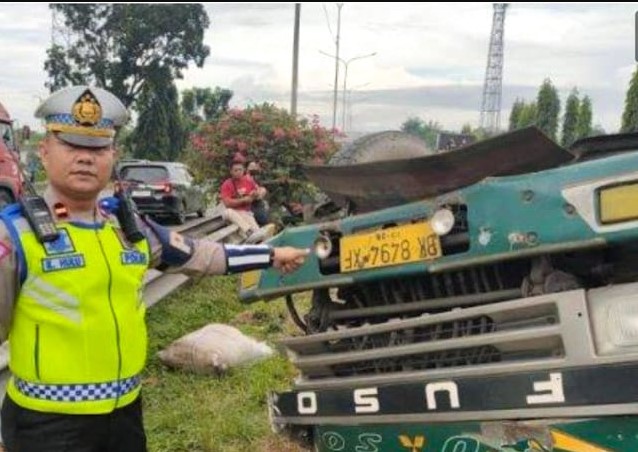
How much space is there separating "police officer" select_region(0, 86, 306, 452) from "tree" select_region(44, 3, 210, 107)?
43.5 metres

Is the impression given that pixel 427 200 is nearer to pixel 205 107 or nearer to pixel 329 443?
pixel 329 443

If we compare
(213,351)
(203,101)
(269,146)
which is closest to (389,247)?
(213,351)

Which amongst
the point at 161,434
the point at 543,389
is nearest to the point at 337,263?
the point at 543,389

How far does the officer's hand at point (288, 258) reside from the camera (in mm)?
2832

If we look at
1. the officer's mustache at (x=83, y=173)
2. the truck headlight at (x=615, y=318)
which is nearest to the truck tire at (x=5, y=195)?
the officer's mustache at (x=83, y=173)

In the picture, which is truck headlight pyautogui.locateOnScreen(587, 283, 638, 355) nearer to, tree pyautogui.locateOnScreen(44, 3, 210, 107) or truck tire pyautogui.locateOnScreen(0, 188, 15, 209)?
truck tire pyautogui.locateOnScreen(0, 188, 15, 209)

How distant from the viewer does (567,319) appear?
7.18 ft

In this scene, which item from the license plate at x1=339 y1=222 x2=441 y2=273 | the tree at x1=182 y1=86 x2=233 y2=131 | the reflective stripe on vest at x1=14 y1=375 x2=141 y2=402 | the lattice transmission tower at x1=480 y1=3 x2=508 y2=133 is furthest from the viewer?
the tree at x1=182 y1=86 x2=233 y2=131

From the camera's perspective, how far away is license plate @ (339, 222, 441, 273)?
252cm

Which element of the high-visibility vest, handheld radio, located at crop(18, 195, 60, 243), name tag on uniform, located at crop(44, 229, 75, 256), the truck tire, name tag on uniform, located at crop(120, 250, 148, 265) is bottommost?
the truck tire

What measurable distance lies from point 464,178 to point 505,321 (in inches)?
20.7

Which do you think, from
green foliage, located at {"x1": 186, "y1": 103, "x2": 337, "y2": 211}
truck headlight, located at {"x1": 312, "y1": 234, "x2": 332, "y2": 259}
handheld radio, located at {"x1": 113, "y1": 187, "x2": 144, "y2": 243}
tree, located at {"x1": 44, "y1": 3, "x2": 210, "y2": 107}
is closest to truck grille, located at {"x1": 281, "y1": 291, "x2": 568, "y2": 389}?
truck headlight, located at {"x1": 312, "y1": 234, "x2": 332, "y2": 259}

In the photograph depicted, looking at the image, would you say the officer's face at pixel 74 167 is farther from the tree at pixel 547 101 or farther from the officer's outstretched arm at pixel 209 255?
the tree at pixel 547 101

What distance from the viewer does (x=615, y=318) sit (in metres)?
2.15
